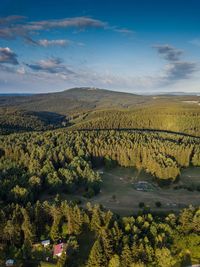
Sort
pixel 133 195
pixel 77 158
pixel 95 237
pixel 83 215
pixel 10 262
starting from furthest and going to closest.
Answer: pixel 77 158, pixel 133 195, pixel 83 215, pixel 95 237, pixel 10 262

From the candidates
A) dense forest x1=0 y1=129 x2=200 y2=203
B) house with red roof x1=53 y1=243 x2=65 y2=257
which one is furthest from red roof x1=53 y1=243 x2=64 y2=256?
dense forest x1=0 y1=129 x2=200 y2=203

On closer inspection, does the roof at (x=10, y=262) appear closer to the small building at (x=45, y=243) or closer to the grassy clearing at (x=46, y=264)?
the grassy clearing at (x=46, y=264)

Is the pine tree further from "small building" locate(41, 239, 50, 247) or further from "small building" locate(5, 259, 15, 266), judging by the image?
"small building" locate(5, 259, 15, 266)

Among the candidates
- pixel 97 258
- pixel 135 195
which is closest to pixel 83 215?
pixel 97 258

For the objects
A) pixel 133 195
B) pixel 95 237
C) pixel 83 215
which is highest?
pixel 83 215

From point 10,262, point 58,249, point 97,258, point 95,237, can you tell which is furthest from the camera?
point 95,237

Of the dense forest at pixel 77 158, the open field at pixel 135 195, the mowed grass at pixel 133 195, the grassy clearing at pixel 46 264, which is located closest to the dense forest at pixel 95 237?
the grassy clearing at pixel 46 264

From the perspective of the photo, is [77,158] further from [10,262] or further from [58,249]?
[10,262]

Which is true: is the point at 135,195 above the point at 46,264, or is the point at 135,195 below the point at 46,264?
above

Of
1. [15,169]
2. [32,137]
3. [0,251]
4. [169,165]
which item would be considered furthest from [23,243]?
[32,137]
